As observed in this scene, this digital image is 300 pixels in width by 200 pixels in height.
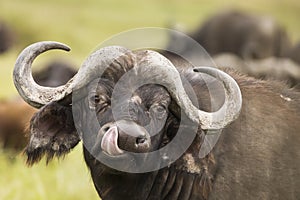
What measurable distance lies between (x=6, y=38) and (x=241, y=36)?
31.9ft

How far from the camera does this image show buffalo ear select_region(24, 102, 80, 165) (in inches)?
231

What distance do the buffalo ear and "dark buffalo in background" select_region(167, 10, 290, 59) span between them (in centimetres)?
1782

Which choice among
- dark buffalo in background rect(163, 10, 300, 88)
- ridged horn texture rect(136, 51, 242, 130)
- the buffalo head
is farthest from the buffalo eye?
dark buffalo in background rect(163, 10, 300, 88)

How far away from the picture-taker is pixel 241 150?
19.2ft

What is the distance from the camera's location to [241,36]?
26.3m

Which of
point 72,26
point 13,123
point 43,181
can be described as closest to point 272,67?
point 13,123

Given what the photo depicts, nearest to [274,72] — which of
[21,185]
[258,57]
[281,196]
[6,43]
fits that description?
[258,57]

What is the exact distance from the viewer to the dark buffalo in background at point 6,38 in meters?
30.9

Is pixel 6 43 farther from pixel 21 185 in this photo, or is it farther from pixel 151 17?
pixel 21 185

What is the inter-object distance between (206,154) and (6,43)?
26.4 m

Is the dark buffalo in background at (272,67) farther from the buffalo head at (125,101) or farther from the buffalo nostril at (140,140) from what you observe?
the buffalo nostril at (140,140)

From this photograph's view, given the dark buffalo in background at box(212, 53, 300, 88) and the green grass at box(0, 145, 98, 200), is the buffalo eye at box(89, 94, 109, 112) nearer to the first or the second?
the green grass at box(0, 145, 98, 200)

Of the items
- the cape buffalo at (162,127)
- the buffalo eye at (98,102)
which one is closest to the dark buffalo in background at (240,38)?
the cape buffalo at (162,127)

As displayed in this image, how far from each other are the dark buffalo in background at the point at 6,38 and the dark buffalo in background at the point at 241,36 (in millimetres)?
7294
